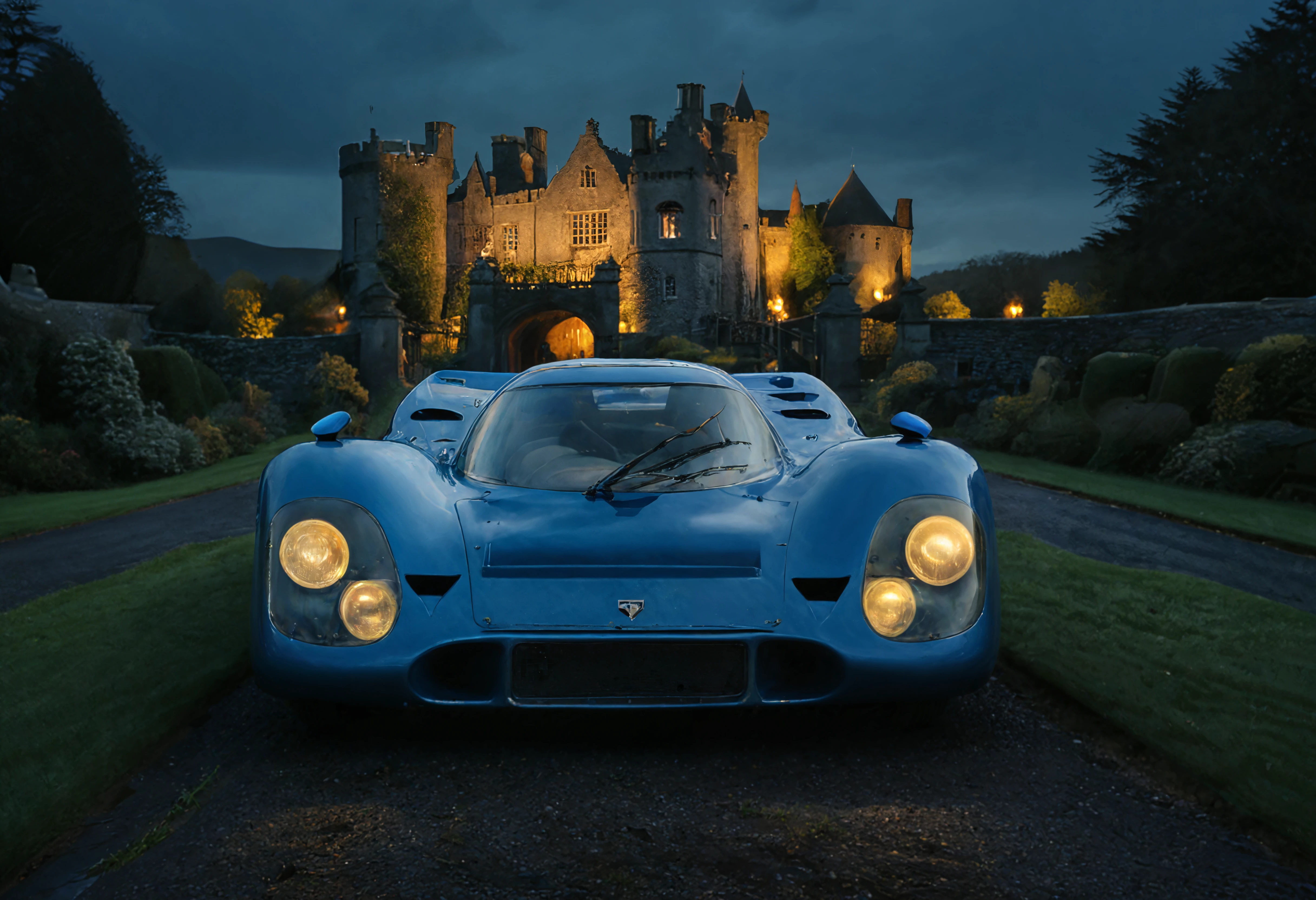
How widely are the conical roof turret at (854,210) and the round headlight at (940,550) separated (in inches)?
2698

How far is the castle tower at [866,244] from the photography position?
6825 centimetres

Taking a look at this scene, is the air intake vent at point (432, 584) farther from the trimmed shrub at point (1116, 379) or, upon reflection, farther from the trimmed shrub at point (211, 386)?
the trimmed shrub at point (211, 386)

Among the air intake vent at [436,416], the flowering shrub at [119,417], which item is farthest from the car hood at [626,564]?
the flowering shrub at [119,417]

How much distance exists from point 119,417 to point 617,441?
648 inches

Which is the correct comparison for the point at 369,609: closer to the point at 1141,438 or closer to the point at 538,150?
the point at 1141,438

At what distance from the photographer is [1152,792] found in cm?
289

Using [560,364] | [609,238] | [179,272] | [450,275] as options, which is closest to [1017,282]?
[609,238]

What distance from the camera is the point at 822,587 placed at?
3.12 metres

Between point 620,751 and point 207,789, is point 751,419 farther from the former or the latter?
point 207,789

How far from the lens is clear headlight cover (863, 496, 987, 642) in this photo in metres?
3.11

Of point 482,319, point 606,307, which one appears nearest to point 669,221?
point 606,307

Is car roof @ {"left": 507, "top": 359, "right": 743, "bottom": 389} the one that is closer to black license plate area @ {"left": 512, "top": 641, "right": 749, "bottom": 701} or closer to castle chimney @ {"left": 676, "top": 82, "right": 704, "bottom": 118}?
black license plate area @ {"left": 512, "top": 641, "right": 749, "bottom": 701}

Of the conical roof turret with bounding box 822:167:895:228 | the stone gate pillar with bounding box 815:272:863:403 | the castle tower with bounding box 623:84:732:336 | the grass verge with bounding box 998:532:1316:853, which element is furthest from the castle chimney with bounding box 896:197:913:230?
the grass verge with bounding box 998:532:1316:853

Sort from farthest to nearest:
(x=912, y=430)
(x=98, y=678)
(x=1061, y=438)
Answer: (x=1061, y=438) < (x=98, y=678) < (x=912, y=430)
